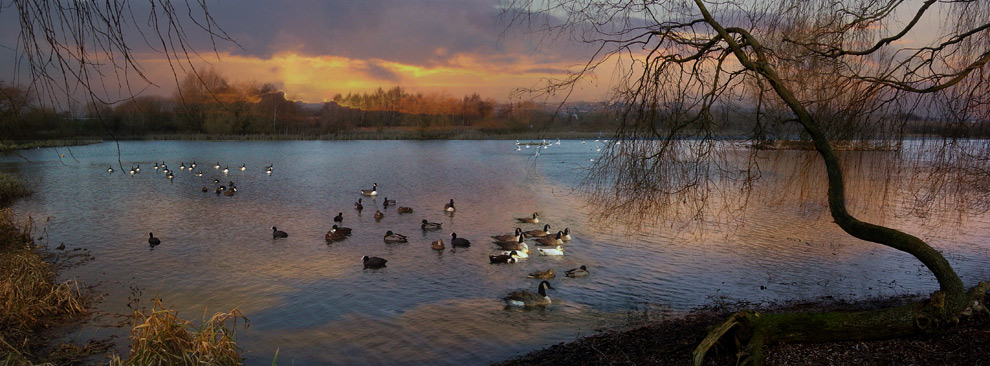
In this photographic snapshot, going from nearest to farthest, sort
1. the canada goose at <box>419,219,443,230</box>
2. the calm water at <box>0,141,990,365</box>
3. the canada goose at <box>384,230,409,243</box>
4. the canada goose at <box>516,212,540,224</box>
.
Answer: the calm water at <box>0,141,990,365</box>
the canada goose at <box>384,230,409,243</box>
the canada goose at <box>419,219,443,230</box>
the canada goose at <box>516,212,540,224</box>

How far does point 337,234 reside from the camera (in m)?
15.0

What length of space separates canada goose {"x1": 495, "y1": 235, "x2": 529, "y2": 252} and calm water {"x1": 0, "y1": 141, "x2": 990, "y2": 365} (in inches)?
14.2

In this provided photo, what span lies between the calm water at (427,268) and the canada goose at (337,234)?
31 centimetres

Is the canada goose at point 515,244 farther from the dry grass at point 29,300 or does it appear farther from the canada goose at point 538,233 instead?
the dry grass at point 29,300

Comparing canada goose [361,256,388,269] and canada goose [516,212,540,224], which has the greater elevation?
canada goose [516,212,540,224]

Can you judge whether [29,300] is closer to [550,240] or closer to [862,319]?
[550,240]

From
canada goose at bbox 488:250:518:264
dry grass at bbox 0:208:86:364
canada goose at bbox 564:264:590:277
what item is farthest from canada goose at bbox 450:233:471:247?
dry grass at bbox 0:208:86:364

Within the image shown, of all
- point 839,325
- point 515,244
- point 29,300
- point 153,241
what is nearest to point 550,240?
point 515,244

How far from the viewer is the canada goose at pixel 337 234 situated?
1478 cm

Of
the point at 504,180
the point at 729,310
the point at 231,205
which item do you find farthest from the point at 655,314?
the point at 504,180

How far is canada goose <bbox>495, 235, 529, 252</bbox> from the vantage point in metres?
13.0

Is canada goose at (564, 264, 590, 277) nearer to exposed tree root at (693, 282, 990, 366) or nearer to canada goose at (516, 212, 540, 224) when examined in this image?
canada goose at (516, 212, 540, 224)

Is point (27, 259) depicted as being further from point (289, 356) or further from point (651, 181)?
point (651, 181)

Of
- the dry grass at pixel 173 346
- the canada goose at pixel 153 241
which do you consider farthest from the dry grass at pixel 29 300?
the canada goose at pixel 153 241
